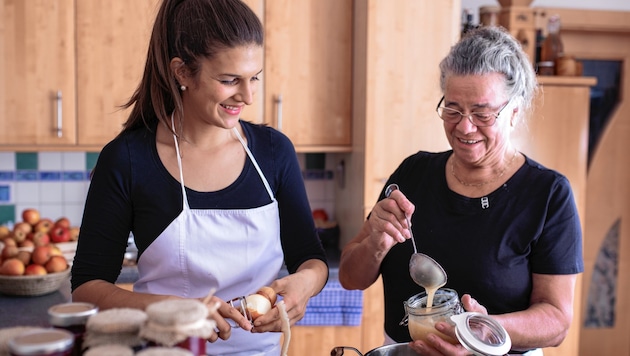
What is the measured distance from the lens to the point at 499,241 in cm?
153

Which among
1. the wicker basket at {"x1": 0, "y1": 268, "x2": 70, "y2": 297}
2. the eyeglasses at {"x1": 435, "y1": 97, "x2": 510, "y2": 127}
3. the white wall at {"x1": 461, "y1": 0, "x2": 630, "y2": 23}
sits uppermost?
the white wall at {"x1": 461, "y1": 0, "x2": 630, "y2": 23}

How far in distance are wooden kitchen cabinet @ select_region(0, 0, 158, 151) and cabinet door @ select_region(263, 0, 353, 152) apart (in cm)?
54

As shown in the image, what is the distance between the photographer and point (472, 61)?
1.52m

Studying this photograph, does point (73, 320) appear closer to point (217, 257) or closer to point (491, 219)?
point (217, 257)

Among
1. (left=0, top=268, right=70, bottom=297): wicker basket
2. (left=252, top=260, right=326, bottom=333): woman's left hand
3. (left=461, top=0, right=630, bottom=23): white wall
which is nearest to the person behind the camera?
(left=252, top=260, right=326, bottom=333): woman's left hand

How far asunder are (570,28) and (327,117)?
1.42m

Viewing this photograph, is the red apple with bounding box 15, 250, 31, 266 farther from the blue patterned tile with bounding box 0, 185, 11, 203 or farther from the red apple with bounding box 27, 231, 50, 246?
the blue patterned tile with bounding box 0, 185, 11, 203

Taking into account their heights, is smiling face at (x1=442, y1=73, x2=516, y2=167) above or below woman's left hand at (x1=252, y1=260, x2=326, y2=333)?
above

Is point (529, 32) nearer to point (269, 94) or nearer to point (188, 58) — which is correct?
point (269, 94)

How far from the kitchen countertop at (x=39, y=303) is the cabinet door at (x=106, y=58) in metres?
0.62

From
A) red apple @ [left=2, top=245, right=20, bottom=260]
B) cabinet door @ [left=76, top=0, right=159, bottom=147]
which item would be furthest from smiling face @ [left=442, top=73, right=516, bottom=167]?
cabinet door @ [left=76, top=0, right=159, bottom=147]

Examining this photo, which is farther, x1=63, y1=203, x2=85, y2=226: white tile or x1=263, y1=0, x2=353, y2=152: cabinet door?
x1=63, y1=203, x2=85, y2=226: white tile

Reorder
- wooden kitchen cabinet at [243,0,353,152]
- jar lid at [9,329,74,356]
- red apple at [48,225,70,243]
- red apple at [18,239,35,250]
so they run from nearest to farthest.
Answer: jar lid at [9,329,74,356] → red apple at [18,239,35,250] → red apple at [48,225,70,243] → wooden kitchen cabinet at [243,0,353,152]

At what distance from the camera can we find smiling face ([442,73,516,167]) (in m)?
1.51
